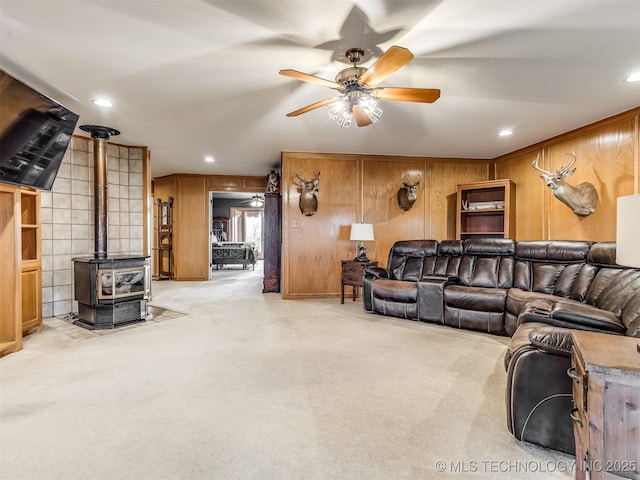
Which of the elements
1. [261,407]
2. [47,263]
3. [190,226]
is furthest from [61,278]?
[261,407]

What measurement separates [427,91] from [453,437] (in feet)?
7.14

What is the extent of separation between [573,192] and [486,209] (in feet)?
4.40

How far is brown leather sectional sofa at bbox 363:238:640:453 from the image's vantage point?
1.58m

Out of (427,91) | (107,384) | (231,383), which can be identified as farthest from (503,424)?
(107,384)

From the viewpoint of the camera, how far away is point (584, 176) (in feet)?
13.1

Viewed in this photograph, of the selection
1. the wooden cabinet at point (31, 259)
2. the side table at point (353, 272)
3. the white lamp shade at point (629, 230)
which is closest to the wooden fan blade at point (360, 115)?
the white lamp shade at point (629, 230)

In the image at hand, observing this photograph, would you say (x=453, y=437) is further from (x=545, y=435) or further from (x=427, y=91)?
(x=427, y=91)

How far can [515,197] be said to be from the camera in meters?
5.25

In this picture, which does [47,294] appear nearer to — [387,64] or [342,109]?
[342,109]

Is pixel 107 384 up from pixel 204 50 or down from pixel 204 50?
down

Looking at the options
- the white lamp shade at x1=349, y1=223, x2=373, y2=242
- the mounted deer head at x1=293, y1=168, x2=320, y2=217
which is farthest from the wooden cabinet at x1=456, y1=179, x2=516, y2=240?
the mounted deer head at x1=293, y1=168, x2=320, y2=217

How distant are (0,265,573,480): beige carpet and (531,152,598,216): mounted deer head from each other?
2097mm

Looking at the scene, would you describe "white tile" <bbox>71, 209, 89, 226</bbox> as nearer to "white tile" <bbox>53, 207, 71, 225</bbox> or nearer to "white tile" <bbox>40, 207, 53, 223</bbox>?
"white tile" <bbox>53, 207, 71, 225</bbox>

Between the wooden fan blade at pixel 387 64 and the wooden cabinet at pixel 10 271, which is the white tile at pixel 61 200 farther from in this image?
the wooden fan blade at pixel 387 64
